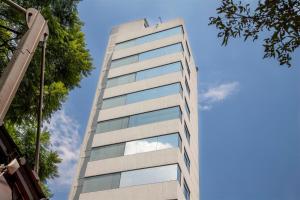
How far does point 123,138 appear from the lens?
27141 mm

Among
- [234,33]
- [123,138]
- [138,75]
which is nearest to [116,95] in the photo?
[138,75]

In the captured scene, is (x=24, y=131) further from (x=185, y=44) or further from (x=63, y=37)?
(x=185, y=44)

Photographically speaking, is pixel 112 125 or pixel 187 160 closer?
pixel 187 160

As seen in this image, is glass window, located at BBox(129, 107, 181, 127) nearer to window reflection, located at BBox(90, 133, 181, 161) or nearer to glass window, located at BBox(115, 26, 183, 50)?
window reflection, located at BBox(90, 133, 181, 161)

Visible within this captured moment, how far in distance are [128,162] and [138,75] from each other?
9414 millimetres

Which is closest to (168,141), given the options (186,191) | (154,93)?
(186,191)

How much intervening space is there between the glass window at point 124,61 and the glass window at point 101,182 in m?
12.2

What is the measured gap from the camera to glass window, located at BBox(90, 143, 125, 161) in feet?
87.3

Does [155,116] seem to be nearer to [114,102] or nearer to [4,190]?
[114,102]

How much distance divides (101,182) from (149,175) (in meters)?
3.60

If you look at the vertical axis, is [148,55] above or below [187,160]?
above

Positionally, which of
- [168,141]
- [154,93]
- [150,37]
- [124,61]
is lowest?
[168,141]

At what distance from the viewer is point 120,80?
3250 centimetres

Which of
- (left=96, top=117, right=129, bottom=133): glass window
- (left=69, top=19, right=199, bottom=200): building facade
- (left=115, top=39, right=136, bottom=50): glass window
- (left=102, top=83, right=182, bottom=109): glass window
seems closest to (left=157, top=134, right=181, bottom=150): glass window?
(left=69, top=19, right=199, bottom=200): building facade
